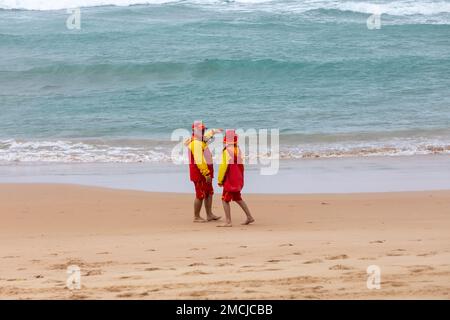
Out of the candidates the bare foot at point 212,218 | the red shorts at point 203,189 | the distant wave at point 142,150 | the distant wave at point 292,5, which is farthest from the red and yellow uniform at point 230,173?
the distant wave at point 292,5

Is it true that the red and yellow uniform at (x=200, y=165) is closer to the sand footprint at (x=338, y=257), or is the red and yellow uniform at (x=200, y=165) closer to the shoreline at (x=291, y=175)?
the shoreline at (x=291, y=175)

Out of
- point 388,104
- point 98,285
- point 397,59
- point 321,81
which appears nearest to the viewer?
point 98,285

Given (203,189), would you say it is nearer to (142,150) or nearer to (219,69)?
(142,150)

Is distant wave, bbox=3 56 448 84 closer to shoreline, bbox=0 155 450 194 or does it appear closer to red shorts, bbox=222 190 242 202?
shoreline, bbox=0 155 450 194

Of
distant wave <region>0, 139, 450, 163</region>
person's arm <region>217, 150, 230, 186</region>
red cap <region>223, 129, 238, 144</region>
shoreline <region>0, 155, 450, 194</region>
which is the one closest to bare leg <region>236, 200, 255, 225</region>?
person's arm <region>217, 150, 230, 186</region>

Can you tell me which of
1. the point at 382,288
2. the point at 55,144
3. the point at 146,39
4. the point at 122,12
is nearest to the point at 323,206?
the point at 382,288

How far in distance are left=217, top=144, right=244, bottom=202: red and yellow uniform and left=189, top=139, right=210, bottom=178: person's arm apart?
23 cm

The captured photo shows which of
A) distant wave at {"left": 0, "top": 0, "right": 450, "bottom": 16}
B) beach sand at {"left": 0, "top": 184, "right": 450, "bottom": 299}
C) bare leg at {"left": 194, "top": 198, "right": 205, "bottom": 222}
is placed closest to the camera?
beach sand at {"left": 0, "top": 184, "right": 450, "bottom": 299}

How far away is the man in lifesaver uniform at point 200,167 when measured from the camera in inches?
407

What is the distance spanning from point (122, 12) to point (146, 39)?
639 centimetres

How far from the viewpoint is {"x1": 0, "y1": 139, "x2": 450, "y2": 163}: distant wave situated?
16.5 m

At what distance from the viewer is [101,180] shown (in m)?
13.9

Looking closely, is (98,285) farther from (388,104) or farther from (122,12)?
(122,12)
